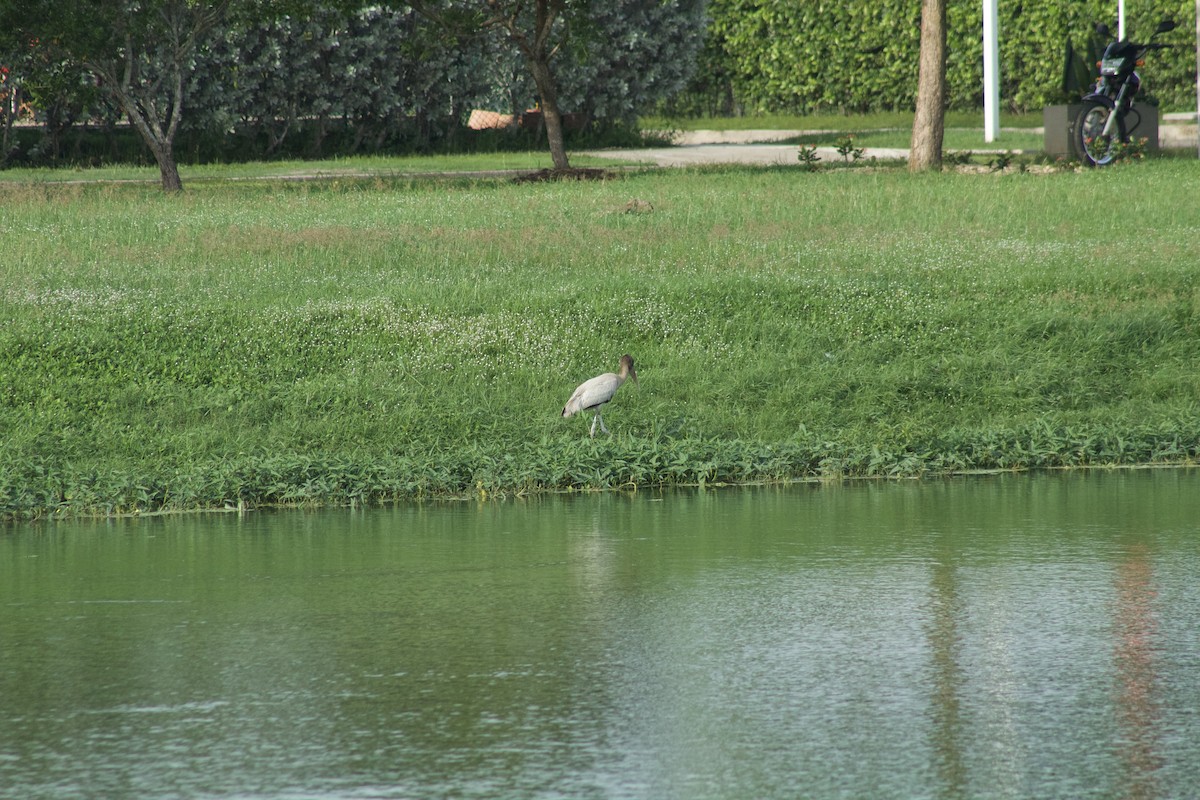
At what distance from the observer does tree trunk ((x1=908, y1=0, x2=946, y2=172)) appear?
25578 mm

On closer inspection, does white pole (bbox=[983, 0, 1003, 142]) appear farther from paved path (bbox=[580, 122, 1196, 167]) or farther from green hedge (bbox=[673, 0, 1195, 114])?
green hedge (bbox=[673, 0, 1195, 114])

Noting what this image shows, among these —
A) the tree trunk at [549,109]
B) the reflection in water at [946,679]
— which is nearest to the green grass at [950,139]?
the tree trunk at [549,109]

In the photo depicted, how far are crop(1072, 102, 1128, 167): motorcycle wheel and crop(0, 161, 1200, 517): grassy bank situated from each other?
6.18m

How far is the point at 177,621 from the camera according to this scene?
23.5 feet

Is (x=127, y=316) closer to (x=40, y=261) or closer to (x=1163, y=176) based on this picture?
(x=40, y=261)

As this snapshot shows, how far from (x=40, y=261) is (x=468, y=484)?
7953 mm

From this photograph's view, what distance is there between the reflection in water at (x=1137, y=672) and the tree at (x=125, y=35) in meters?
19.4

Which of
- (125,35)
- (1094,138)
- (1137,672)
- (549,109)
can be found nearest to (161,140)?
(125,35)

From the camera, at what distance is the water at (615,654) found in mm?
5137

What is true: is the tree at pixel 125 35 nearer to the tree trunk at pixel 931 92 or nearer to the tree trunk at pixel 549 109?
the tree trunk at pixel 549 109

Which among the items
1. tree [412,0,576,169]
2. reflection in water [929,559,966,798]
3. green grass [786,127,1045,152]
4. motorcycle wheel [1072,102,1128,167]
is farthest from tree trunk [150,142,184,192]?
reflection in water [929,559,966,798]

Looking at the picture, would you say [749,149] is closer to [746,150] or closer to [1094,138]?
[746,150]

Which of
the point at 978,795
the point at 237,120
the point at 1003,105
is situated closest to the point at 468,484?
the point at 978,795

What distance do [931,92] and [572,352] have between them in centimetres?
1417
